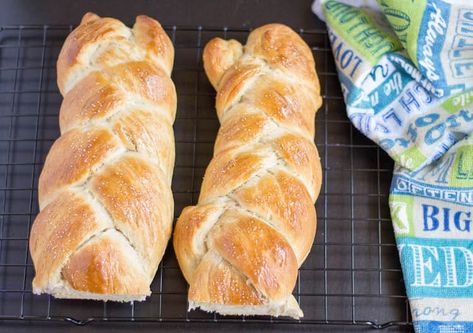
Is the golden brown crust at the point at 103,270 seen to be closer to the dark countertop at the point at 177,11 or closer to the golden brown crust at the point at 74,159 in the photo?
the golden brown crust at the point at 74,159

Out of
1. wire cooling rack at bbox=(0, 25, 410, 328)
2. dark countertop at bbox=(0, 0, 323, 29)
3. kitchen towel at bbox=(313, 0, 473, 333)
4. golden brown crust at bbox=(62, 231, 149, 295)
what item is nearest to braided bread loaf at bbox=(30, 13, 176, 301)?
golden brown crust at bbox=(62, 231, 149, 295)

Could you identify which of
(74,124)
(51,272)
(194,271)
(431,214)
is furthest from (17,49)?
(431,214)

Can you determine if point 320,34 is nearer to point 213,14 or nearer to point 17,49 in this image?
point 213,14

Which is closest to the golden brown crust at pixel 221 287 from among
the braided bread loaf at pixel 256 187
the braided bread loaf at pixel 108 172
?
the braided bread loaf at pixel 256 187

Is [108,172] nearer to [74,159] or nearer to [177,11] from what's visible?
[74,159]

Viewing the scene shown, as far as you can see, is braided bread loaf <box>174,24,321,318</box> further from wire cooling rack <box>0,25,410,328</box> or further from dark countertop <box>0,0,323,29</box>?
dark countertop <box>0,0,323,29</box>

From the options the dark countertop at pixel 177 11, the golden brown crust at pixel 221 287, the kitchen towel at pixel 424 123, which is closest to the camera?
the golden brown crust at pixel 221 287
